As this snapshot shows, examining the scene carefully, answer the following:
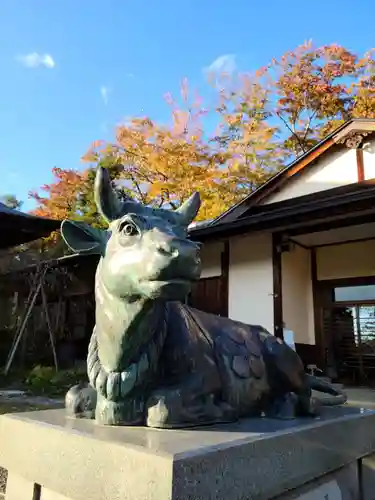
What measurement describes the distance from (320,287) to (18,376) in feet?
23.7

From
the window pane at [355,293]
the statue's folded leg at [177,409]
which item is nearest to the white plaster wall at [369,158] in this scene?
the window pane at [355,293]

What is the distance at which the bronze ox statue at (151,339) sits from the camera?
1.46 meters

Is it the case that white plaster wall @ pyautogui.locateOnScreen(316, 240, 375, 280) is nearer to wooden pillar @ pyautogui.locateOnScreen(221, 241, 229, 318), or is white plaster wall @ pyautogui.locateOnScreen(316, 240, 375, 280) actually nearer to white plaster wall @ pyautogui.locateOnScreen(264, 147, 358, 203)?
white plaster wall @ pyautogui.locateOnScreen(264, 147, 358, 203)

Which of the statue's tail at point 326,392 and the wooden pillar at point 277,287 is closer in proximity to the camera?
the statue's tail at point 326,392

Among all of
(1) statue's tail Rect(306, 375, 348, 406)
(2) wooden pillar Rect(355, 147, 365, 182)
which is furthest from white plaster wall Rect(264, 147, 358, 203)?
(1) statue's tail Rect(306, 375, 348, 406)

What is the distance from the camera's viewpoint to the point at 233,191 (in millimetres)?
15203

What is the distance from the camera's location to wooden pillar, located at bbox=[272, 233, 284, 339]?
889cm

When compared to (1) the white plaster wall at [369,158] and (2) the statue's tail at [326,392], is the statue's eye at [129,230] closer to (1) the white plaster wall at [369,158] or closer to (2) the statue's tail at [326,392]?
(2) the statue's tail at [326,392]

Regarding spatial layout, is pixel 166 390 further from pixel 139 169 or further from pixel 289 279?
pixel 139 169

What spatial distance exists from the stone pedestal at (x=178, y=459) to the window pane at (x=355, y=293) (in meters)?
8.17

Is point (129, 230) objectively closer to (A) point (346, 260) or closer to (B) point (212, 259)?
(B) point (212, 259)

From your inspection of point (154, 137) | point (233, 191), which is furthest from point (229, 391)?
point (154, 137)

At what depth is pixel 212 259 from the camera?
417 inches

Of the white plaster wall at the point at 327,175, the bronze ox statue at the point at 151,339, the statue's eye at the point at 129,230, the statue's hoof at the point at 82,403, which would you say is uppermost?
the white plaster wall at the point at 327,175
